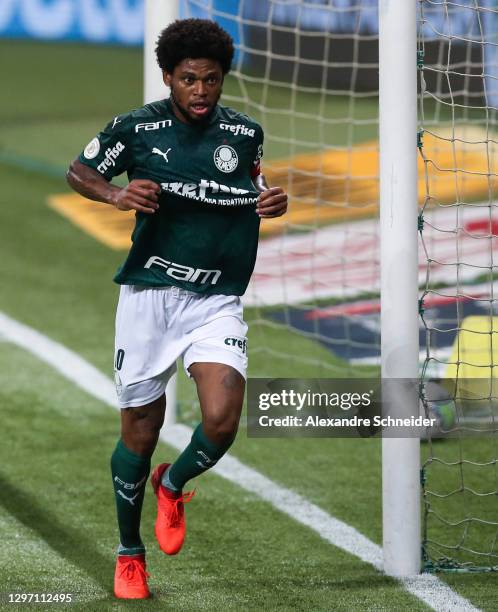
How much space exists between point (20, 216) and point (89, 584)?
295 inches

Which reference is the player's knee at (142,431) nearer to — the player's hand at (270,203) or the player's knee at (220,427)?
the player's knee at (220,427)

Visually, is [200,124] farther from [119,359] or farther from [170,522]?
[170,522]

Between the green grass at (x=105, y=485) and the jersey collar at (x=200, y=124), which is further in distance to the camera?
the green grass at (x=105, y=485)

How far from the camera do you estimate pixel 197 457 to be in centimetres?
479

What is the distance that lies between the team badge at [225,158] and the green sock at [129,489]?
105cm

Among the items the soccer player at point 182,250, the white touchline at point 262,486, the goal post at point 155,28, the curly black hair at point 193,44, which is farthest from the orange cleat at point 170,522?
the goal post at point 155,28

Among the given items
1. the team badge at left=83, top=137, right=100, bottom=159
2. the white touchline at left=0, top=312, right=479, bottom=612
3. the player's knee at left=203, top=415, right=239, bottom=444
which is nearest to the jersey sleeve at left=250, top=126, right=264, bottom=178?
the team badge at left=83, top=137, right=100, bottom=159

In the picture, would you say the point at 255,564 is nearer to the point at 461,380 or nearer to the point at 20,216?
the point at 461,380

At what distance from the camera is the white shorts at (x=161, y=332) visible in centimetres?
479

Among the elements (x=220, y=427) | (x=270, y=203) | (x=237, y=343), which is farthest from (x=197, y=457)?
(x=270, y=203)

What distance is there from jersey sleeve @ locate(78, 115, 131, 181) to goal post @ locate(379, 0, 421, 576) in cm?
102

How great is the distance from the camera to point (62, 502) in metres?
6.11

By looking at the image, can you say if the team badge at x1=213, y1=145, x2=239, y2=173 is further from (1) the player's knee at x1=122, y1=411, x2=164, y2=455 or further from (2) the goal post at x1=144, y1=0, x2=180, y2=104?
(2) the goal post at x1=144, y1=0, x2=180, y2=104

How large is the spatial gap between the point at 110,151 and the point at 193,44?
0.46 meters
